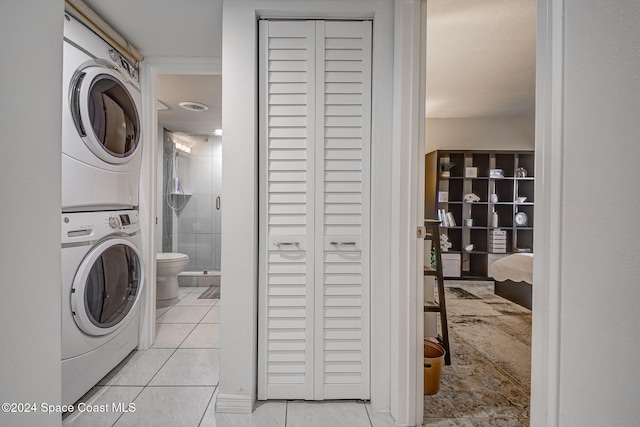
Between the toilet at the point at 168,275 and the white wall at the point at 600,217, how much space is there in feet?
12.0

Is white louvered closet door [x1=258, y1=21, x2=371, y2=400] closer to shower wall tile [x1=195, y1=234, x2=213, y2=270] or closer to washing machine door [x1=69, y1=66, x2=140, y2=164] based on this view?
washing machine door [x1=69, y1=66, x2=140, y2=164]

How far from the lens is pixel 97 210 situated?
6.39 feet

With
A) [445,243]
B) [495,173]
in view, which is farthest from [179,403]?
Result: [495,173]

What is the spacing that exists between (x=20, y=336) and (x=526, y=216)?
588cm

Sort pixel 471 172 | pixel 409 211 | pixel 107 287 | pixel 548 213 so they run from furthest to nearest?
pixel 471 172 < pixel 107 287 < pixel 409 211 < pixel 548 213

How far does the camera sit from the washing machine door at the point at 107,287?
1760mm

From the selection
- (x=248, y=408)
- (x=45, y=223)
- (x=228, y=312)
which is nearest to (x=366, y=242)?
(x=228, y=312)

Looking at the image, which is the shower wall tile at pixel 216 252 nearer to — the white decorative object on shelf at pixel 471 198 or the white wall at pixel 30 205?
the white decorative object on shelf at pixel 471 198

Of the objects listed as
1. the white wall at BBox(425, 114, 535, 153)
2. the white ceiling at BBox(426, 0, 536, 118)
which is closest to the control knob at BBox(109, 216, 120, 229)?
the white ceiling at BBox(426, 0, 536, 118)

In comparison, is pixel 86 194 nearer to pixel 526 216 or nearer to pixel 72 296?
pixel 72 296

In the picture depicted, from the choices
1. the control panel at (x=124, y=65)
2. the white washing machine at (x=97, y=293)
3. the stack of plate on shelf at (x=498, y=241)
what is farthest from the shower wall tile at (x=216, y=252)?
the stack of plate on shelf at (x=498, y=241)

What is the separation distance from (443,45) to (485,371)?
2.73 m

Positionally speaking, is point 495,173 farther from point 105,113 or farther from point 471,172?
point 105,113

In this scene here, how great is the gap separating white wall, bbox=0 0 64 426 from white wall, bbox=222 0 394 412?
1.08 meters
